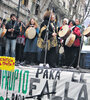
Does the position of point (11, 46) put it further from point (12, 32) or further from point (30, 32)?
point (30, 32)

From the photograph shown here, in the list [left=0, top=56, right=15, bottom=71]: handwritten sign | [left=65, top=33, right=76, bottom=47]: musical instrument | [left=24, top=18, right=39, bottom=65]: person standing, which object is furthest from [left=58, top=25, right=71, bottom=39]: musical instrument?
[left=0, top=56, right=15, bottom=71]: handwritten sign

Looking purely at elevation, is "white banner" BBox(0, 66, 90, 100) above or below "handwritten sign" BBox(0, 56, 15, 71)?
below

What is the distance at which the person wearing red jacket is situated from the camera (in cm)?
446

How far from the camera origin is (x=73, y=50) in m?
4.66

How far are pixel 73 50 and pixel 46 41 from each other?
2.32 feet

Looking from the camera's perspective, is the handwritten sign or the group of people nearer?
the handwritten sign

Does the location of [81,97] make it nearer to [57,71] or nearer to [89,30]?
[57,71]

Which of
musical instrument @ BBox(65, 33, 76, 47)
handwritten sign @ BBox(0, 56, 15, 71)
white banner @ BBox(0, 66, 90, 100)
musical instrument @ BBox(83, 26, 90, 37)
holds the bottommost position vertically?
white banner @ BBox(0, 66, 90, 100)

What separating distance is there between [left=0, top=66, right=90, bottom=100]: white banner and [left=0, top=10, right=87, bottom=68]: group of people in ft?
2.86

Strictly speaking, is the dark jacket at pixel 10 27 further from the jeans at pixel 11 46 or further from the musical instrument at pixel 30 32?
the musical instrument at pixel 30 32

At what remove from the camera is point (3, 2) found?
11008 mm

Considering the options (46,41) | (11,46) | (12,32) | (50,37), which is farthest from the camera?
(11,46)

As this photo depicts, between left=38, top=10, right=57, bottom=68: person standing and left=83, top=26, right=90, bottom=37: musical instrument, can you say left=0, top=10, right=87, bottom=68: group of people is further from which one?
left=83, top=26, right=90, bottom=37: musical instrument

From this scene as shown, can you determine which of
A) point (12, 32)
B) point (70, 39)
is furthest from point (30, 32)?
point (70, 39)
